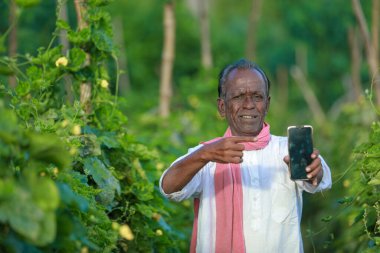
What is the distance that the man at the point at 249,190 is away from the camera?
469cm

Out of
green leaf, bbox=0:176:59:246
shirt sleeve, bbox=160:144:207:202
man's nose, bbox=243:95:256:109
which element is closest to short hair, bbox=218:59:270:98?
man's nose, bbox=243:95:256:109

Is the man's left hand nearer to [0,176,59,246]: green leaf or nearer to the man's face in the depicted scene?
the man's face

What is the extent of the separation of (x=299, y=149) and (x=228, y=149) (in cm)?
52

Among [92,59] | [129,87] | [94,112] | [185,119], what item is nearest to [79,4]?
[92,59]

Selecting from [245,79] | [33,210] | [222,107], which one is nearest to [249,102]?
[245,79]

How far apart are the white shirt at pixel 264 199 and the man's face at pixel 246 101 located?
0.13 metres

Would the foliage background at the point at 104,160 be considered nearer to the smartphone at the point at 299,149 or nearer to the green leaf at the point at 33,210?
the green leaf at the point at 33,210

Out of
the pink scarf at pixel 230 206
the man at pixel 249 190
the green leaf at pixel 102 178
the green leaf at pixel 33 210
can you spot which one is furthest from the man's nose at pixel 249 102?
the green leaf at pixel 33 210

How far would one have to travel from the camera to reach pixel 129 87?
2534 cm

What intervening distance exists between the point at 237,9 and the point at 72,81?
45.4 metres

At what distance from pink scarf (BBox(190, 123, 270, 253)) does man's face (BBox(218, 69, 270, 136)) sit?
0.07 meters

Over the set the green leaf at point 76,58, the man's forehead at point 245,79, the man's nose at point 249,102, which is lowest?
the man's nose at point 249,102

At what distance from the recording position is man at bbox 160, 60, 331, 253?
4688 mm

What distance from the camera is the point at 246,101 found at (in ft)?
15.9
